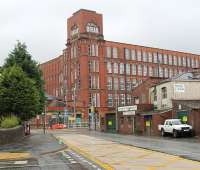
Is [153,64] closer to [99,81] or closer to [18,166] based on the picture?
[99,81]

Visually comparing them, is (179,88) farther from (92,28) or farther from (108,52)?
(108,52)

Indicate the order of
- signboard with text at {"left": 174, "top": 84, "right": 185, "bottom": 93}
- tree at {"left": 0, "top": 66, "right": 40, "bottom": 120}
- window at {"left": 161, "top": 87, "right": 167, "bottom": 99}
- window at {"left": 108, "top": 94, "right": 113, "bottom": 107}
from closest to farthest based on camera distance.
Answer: tree at {"left": 0, "top": 66, "right": 40, "bottom": 120}, signboard with text at {"left": 174, "top": 84, "right": 185, "bottom": 93}, window at {"left": 161, "top": 87, "right": 167, "bottom": 99}, window at {"left": 108, "top": 94, "right": 113, "bottom": 107}

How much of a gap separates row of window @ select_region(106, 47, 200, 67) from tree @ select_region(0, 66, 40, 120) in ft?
245

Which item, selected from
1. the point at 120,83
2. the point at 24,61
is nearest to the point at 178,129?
the point at 24,61

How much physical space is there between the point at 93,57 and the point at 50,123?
72.1 feet

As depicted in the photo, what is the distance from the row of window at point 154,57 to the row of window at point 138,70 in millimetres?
2033

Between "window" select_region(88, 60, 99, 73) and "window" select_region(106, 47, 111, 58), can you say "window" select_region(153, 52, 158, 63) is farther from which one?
"window" select_region(88, 60, 99, 73)

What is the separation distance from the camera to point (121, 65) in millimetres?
120688

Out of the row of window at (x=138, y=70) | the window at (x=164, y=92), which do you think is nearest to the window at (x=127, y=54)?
the row of window at (x=138, y=70)

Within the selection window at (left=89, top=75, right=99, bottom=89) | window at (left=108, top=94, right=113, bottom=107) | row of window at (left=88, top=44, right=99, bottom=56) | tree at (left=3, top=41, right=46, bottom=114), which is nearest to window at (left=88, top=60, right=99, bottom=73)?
window at (left=89, top=75, right=99, bottom=89)

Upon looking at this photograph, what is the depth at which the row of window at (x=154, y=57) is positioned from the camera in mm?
119875

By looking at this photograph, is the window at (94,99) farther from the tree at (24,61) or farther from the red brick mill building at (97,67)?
the tree at (24,61)

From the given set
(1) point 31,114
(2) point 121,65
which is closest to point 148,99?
(1) point 31,114

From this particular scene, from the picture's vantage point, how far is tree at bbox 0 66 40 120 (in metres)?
42.5
